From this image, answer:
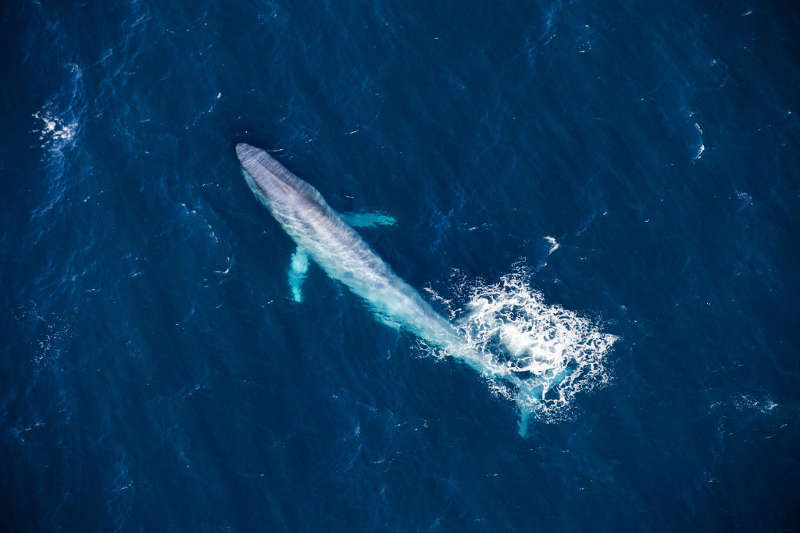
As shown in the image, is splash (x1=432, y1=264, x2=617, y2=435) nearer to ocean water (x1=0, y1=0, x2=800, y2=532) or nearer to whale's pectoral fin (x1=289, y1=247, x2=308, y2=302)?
ocean water (x1=0, y1=0, x2=800, y2=532)

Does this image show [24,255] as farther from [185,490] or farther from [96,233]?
[185,490]

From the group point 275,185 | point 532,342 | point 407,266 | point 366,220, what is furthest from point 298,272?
point 532,342

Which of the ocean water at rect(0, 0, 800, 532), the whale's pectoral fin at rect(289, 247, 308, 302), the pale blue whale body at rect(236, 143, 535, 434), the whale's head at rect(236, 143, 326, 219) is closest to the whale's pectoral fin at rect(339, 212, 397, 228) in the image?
the pale blue whale body at rect(236, 143, 535, 434)

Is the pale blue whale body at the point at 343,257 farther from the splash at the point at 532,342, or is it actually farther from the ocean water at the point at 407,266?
the ocean water at the point at 407,266

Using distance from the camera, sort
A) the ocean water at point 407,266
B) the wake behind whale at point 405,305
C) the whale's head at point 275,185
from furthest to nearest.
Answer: the whale's head at point 275,185
the wake behind whale at point 405,305
the ocean water at point 407,266

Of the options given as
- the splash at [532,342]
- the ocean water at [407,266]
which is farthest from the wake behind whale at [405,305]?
the ocean water at [407,266]
